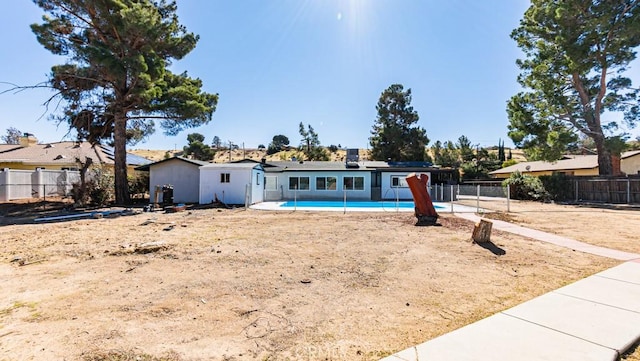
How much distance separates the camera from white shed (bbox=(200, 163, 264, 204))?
18.0m

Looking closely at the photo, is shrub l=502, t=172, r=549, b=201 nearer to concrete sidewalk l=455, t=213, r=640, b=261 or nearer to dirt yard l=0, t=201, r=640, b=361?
concrete sidewalk l=455, t=213, r=640, b=261

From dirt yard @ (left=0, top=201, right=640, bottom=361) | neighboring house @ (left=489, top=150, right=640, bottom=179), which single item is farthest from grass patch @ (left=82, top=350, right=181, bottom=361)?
neighboring house @ (left=489, top=150, right=640, bottom=179)

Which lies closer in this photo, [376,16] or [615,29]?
[376,16]

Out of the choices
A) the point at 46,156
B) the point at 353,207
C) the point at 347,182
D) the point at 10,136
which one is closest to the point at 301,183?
the point at 347,182

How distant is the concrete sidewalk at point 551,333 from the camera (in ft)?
8.43

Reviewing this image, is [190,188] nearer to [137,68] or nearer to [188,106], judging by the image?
[188,106]

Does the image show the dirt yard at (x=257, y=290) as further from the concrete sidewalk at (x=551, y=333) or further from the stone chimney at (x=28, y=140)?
the stone chimney at (x=28, y=140)

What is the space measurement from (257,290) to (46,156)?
95.2 feet

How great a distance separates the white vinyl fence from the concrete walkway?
20.3 m

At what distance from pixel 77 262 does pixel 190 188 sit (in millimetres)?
14473

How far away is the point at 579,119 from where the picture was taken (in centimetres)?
2189

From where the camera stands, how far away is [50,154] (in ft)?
80.5

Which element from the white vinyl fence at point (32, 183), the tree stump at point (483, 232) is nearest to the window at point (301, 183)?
the white vinyl fence at point (32, 183)

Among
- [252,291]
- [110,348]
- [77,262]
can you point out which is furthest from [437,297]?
[77,262]
